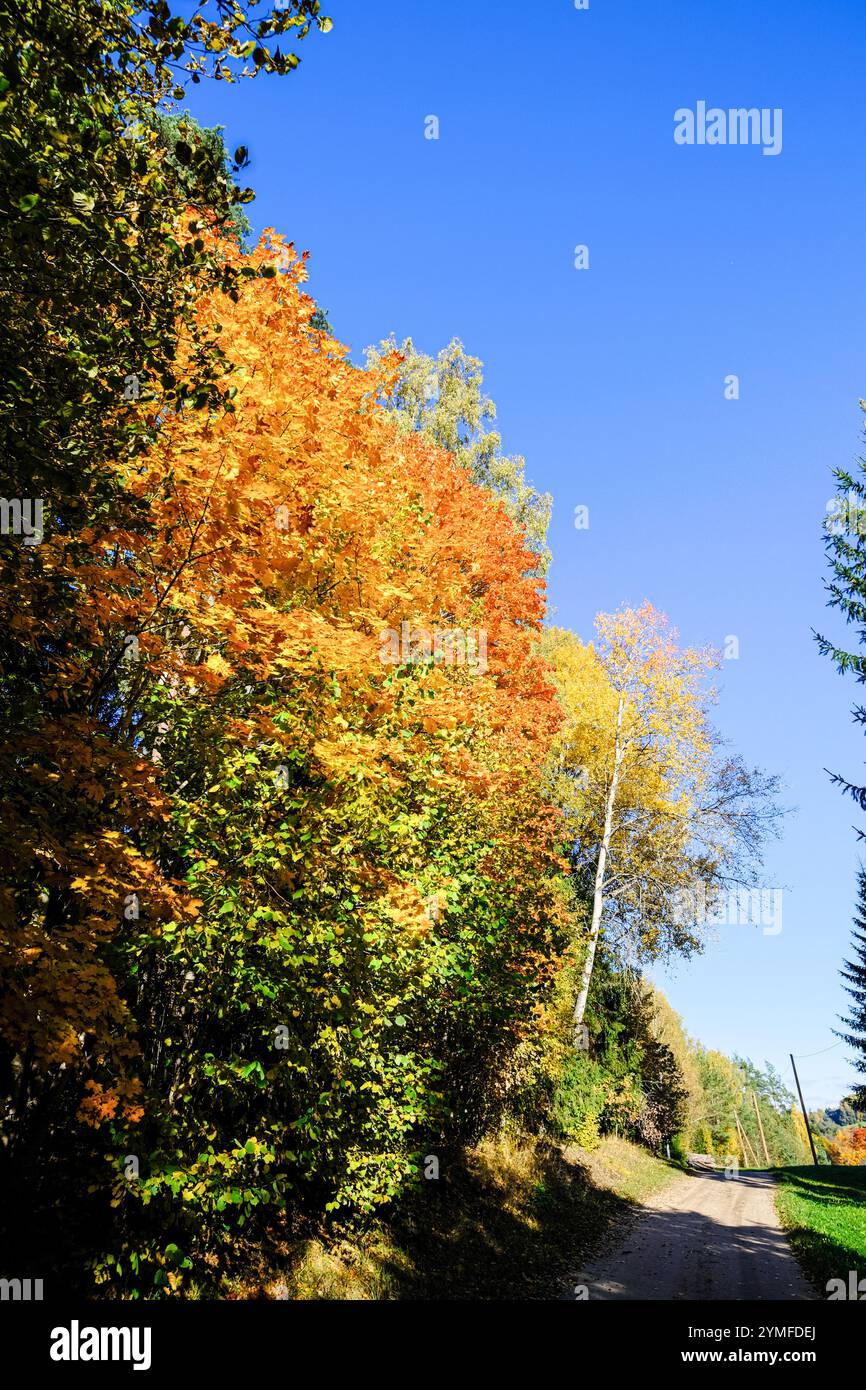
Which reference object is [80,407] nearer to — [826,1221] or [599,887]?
[826,1221]

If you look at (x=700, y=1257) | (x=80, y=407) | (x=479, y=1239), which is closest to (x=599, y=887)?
(x=700, y=1257)

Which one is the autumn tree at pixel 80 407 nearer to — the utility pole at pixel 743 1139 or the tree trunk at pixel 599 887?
the tree trunk at pixel 599 887

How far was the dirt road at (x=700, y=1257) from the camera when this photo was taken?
35.8 feet

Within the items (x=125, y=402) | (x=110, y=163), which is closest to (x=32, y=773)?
(x=125, y=402)

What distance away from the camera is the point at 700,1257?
13266 mm

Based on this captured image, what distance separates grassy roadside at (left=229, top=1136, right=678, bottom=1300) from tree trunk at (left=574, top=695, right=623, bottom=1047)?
12.8ft

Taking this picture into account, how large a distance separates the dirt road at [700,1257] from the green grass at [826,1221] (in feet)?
1.05

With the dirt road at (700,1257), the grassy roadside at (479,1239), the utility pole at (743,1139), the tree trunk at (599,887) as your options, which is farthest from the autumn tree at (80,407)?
the utility pole at (743,1139)

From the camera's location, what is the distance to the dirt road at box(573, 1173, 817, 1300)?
1092 centimetres

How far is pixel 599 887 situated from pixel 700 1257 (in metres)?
10.1

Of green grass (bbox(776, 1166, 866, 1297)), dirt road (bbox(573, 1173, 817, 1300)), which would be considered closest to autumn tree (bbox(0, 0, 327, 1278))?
A: dirt road (bbox(573, 1173, 817, 1300))
